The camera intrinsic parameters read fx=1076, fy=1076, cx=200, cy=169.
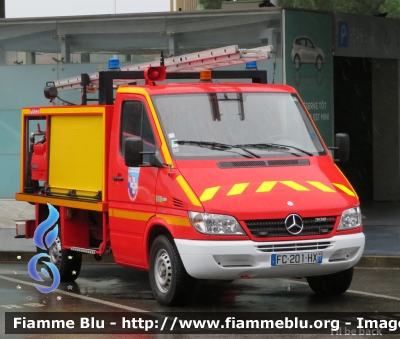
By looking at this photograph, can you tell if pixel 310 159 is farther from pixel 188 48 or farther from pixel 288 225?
pixel 188 48

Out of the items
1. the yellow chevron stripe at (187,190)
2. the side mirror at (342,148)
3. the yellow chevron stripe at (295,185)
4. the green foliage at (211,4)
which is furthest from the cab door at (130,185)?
the green foliage at (211,4)

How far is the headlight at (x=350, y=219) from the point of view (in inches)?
398

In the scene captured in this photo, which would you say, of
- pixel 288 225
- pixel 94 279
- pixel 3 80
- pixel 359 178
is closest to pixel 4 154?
pixel 3 80

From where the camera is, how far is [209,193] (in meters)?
9.86

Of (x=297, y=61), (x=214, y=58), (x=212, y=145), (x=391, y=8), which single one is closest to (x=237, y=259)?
(x=212, y=145)

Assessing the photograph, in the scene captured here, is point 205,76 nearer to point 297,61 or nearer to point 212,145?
point 212,145

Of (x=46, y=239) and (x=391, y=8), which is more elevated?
(x=391, y=8)

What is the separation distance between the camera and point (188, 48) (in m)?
21.3

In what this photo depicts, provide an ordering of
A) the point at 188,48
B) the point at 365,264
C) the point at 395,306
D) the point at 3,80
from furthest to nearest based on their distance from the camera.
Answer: the point at 3,80
the point at 188,48
the point at 365,264
the point at 395,306

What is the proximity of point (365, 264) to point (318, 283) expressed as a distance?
2840 mm

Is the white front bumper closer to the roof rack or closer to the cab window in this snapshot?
the cab window

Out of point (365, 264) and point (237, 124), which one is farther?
point (365, 264)

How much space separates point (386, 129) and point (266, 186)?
47.2 feet

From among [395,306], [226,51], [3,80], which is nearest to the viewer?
[395,306]
